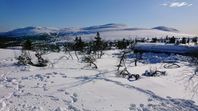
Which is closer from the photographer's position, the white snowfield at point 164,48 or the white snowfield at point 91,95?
the white snowfield at point 91,95

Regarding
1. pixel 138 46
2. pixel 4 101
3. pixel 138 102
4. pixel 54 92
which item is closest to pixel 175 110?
pixel 138 102

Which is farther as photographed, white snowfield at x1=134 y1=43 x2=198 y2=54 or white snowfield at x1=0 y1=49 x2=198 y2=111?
white snowfield at x1=134 y1=43 x2=198 y2=54

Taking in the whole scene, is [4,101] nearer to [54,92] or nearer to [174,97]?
[54,92]

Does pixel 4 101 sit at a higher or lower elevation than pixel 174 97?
higher

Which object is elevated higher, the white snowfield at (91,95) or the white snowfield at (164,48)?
the white snowfield at (91,95)

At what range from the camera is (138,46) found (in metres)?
64.2

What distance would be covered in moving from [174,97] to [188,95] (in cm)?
115

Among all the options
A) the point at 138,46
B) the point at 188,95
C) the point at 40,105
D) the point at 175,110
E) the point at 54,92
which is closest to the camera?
the point at 40,105

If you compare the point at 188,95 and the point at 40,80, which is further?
the point at 40,80

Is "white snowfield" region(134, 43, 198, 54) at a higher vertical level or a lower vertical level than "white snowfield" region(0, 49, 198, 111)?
lower

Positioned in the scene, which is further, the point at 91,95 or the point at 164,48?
the point at 164,48

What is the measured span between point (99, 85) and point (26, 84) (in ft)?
12.3

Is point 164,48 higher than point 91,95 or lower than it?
lower

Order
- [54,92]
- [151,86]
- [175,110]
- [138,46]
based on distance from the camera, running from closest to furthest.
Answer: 1. [175,110]
2. [54,92]
3. [151,86]
4. [138,46]
